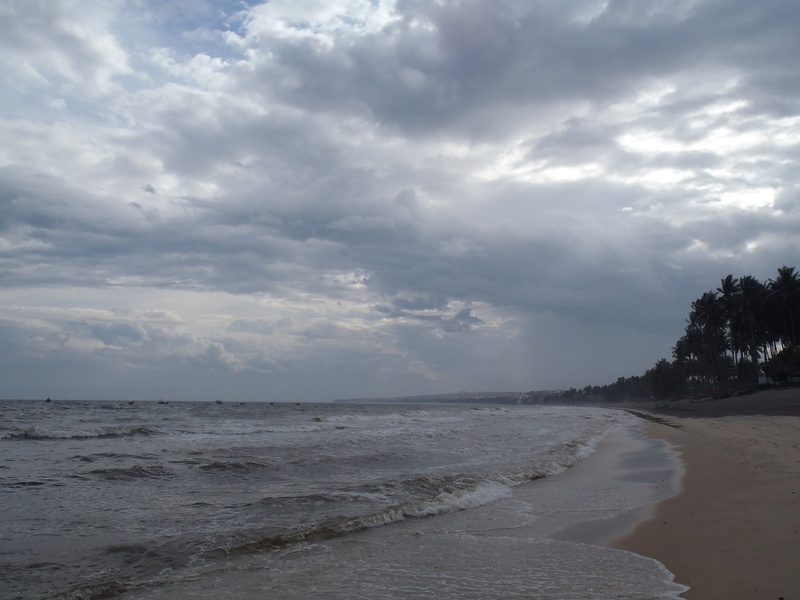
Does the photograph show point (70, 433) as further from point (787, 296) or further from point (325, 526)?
point (787, 296)

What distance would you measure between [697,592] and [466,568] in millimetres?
2504

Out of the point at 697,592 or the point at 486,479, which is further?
the point at 486,479

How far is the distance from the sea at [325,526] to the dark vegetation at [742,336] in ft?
191

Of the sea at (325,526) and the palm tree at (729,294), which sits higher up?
the palm tree at (729,294)

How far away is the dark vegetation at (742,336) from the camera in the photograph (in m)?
64.4

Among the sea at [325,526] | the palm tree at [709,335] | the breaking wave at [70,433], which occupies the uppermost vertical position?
the palm tree at [709,335]

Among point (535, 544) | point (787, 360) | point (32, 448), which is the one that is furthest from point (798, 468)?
point (787, 360)

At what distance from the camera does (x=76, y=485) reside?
1271 cm

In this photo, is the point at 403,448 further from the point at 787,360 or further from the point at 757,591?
the point at 787,360

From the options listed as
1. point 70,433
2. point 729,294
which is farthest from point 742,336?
point 70,433

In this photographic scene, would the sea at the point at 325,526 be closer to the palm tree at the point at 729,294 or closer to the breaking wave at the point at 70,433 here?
the breaking wave at the point at 70,433

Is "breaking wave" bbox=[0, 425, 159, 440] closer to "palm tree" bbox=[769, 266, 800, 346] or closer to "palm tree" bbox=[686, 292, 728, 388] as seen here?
"palm tree" bbox=[769, 266, 800, 346]

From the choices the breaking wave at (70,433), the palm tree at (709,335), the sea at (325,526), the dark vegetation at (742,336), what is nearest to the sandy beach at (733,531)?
the sea at (325,526)

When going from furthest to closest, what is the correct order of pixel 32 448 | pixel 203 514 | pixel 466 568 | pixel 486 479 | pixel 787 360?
1. pixel 787 360
2. pixel 32 448
3. pixel 486 479
4. pixel 203 514
5. pixel 466 568
